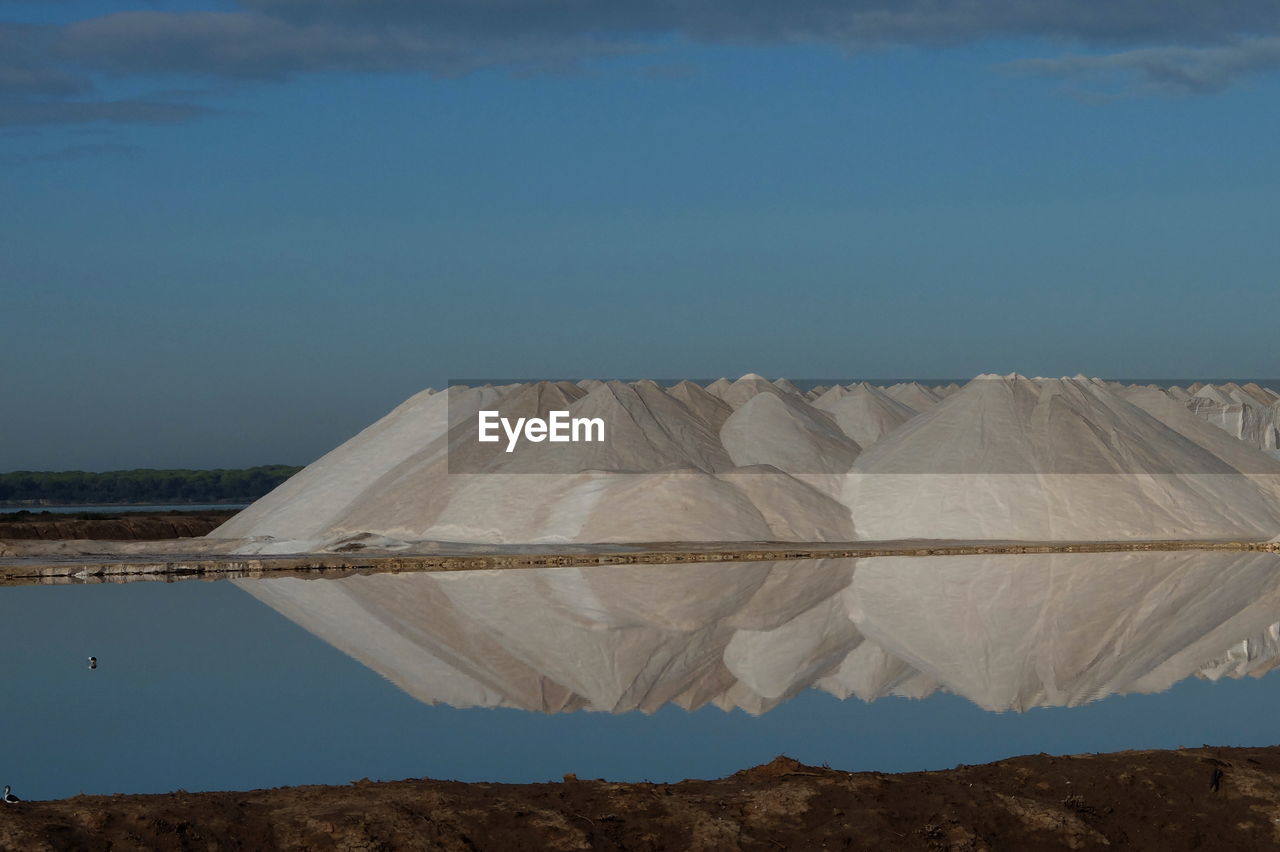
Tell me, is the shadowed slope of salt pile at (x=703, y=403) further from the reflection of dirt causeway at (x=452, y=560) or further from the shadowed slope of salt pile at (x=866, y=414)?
the reflection of dirt causeway at (x=452, y=560)

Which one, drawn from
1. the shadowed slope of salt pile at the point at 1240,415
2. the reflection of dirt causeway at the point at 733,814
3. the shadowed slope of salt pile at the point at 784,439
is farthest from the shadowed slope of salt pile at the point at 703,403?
the reflection of dirt causeway at the point at 733,814

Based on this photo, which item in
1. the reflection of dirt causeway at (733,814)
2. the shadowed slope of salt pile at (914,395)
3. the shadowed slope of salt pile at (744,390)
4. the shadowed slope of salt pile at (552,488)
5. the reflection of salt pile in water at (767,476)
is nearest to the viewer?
the reflection of dirt causeway at (733,814)

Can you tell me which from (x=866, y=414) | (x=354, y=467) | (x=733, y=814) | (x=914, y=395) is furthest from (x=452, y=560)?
(x=914, y=395)

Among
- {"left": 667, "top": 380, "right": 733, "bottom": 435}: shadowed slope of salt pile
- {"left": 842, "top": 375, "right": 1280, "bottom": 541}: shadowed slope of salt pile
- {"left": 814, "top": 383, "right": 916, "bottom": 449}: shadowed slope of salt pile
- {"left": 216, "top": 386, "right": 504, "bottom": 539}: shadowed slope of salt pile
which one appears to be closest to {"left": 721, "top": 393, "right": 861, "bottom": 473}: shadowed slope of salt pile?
{"left": 667, "top": 380, "right": 733, "bottom": 435}: shadowed slope of salt pile

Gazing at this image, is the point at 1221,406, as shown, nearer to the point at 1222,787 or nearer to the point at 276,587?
the point at 276,587

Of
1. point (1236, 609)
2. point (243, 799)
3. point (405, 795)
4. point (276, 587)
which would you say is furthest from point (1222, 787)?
point (276, 587)

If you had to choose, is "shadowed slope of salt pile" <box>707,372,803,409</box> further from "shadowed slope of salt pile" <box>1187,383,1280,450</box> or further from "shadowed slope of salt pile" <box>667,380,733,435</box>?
"shadowed slope of salt pile" <box>1187,383,1280,450</box>

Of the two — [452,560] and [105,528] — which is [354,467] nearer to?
[105,528]
